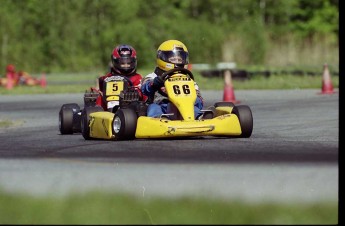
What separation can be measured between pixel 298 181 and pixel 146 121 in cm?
409

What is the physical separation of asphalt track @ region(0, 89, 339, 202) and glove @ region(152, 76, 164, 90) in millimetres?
814

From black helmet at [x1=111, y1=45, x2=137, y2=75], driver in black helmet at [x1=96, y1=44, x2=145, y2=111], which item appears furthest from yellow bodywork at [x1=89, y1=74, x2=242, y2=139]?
black helmet at [x1=111, y1=45, x2=137, y2=75]

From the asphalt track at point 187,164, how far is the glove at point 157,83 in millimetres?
814

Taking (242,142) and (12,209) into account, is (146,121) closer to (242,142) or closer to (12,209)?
(242,142)

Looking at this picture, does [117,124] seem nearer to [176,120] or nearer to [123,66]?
[176,120]

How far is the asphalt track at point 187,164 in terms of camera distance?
7953 millimetres

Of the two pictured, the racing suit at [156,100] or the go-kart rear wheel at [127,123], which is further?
the racing suit at [156,100]

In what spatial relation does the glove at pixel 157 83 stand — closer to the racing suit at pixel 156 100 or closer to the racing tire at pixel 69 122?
the racing suit at pixel 156 100

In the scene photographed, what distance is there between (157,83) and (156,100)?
23 cm

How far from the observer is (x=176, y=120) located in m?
12.4

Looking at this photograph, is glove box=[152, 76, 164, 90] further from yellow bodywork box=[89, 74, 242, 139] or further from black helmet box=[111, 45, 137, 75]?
black helmet box=[111, 45, 137, 75]

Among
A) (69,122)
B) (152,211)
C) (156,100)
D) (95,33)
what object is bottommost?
(152,211)

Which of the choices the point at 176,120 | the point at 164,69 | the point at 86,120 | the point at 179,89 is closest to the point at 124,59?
the point at 164,69

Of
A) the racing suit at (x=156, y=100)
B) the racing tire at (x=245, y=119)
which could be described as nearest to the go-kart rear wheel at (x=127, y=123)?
the racing suit at (x=156, y=100)
